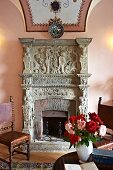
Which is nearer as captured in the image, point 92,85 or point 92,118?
point 92,118

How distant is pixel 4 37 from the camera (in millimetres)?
4156

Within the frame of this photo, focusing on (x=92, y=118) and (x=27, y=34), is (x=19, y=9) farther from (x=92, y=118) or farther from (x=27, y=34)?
(x=92, y=118)

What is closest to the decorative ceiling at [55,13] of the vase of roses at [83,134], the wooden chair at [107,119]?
the wooden chair at [107,119]

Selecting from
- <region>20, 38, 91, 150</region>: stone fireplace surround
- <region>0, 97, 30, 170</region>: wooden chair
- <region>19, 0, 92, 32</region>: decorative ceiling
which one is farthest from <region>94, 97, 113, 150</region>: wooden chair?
<region>19, 0, 92, 32</region>: decorative ceiling

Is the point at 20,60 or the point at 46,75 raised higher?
the point at 20,60

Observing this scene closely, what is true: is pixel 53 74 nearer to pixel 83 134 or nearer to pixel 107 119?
pixel 107 119

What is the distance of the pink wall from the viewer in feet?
13.5

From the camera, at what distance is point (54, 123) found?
14.5 ft

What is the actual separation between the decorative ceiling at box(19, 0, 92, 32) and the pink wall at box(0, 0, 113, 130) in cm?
12

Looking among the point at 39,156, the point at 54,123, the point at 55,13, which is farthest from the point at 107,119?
the point at 55,13

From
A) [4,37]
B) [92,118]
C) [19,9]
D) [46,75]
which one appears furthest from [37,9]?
[92,118]

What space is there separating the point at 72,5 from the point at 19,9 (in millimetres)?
921

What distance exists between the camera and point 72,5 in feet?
12.9

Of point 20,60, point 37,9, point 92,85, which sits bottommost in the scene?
point 92,85
